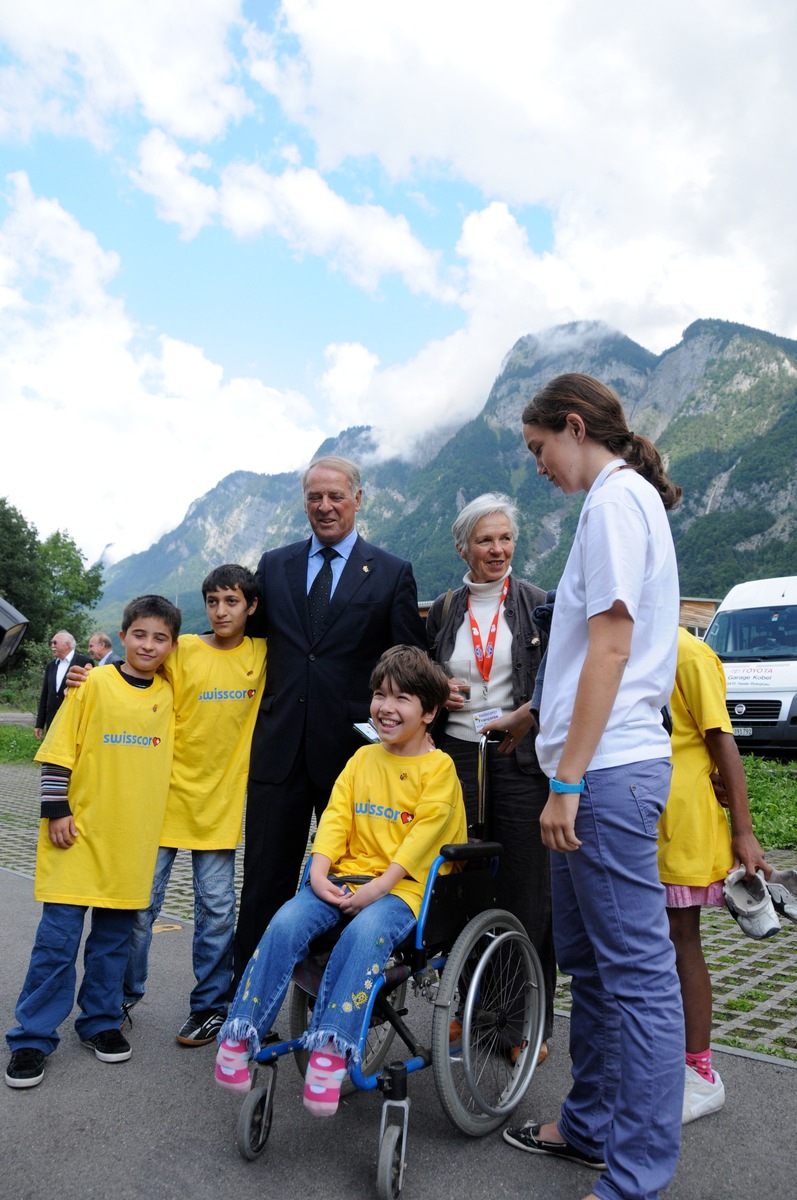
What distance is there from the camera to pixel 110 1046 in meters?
3.72

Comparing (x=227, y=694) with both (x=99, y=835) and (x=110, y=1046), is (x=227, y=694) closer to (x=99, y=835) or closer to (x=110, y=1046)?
(x=99, y=835)

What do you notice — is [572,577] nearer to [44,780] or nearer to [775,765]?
[44,780]

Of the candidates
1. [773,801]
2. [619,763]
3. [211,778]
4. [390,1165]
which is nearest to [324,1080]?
[390,1165]

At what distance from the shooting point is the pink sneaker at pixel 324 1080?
2660 mm

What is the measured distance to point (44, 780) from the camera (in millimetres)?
3727

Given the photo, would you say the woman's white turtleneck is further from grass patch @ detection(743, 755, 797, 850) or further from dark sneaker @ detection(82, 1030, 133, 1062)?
grass patch @ detection(743, 755, 797, 850)

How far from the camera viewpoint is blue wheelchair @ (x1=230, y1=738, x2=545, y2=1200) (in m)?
2.81

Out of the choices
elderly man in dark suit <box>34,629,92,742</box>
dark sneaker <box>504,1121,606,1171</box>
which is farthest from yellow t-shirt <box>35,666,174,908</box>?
elderly man in dark suit <box>34,629,92,742</box>

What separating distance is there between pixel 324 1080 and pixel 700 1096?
1293 millimetres

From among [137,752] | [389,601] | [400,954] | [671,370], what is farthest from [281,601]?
[671,370]

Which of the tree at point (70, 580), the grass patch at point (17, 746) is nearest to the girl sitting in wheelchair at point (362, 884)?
the grass patch at point (17, 746)

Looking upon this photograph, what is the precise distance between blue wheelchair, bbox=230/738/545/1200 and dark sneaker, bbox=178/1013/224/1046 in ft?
2.35

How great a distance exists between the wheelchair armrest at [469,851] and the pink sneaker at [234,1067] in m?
0.83

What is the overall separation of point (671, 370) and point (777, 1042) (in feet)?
641
